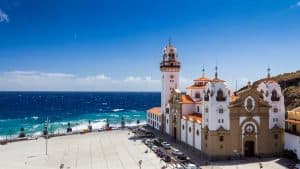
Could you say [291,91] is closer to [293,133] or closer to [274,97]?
[274,97]

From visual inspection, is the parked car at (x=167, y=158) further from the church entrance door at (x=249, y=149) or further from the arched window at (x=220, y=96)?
the church entrance door at (x=249, y=149)

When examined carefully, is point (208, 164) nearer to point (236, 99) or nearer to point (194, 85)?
point (236, 99)

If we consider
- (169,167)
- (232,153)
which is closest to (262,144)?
(232,153)

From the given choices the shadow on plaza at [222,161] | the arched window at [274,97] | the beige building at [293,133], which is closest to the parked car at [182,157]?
the shadow on plaza at [222,161]

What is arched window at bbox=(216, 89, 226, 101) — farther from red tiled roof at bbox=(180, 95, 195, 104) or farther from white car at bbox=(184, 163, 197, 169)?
red tiled roof at bbox=(180, 95, 195, 104)

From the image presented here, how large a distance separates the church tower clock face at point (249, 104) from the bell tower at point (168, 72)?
2342 cm

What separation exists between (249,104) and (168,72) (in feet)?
81.5

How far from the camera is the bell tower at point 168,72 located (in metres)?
72.6

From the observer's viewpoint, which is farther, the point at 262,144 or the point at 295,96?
the point at 295,96

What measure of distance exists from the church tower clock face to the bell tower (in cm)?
2342

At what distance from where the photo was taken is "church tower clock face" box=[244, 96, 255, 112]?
169 ft

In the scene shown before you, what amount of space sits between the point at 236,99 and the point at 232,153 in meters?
7.82

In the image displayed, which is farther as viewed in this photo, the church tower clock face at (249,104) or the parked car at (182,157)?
the church tower clock face at (249,104)

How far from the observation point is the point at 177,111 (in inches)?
2566
